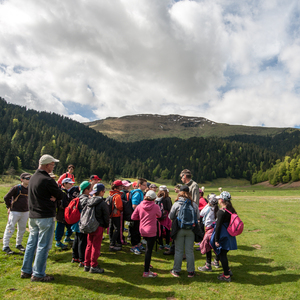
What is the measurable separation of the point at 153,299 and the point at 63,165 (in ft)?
339

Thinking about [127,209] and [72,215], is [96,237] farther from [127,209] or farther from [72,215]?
[127,209]

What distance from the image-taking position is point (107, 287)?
18.5 ft

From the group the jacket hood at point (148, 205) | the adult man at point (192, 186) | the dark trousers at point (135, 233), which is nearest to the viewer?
the jacket hood at point (148, 205)

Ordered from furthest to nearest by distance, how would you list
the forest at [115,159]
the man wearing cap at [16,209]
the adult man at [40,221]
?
the forest at [115,159], the man wearing cap at [16,209], the adult man at [40,221]

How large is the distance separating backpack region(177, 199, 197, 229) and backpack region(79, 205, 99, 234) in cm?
282

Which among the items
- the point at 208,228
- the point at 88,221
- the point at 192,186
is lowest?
the point at 208,228

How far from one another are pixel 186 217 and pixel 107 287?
3.16 meters

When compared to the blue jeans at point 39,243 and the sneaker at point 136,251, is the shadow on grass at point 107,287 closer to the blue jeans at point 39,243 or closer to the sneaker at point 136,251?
the blue jeans at point 39,243

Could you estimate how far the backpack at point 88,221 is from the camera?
6.35 meters

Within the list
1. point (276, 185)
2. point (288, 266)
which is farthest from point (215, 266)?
point (276, 185)

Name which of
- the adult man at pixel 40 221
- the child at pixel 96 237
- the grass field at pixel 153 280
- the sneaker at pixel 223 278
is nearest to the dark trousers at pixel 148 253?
the grass field at pixel 153 280

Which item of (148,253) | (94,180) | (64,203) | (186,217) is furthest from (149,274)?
(94,180)

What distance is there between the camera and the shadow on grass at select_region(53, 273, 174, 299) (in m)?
5.36

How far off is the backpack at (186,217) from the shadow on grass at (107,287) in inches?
75.7
